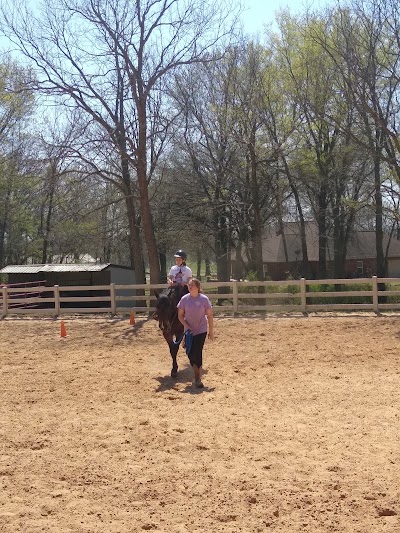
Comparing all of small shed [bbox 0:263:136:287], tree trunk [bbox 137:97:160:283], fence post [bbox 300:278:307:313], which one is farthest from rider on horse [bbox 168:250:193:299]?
small shed [bbox 0:263:136:287]

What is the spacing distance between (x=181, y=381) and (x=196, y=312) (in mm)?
1241

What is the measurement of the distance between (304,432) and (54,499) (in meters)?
2.75

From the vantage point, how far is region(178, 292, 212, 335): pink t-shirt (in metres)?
8.53

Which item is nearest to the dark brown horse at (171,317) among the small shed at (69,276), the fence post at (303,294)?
the fence post at (303,294)

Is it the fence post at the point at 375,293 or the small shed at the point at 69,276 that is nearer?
the fence post at the point at 375,293

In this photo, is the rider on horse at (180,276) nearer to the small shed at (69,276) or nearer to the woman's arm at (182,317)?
the woman's arm at (182,317)

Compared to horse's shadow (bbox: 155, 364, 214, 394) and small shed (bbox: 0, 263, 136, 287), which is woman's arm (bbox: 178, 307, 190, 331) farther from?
small shed (bbox: 0, 263, 136, 287)

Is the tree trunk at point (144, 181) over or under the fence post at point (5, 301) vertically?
over

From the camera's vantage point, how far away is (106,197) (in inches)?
970

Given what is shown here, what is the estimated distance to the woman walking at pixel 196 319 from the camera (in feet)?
28.0

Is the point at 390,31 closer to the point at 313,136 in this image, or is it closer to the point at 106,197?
the point at 313,136

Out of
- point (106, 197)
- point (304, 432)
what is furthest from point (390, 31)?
point (304, 432)

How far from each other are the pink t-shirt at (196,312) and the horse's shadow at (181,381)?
2.62 ft

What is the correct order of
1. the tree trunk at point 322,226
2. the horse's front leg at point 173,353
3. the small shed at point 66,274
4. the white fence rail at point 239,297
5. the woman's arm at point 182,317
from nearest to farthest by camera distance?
the woman's arm at point 182,317
the horse's front leg at point 173,353
the white fence rail at point 239,297
the small shed at point 66,274
the tree trunk at point 322,226
